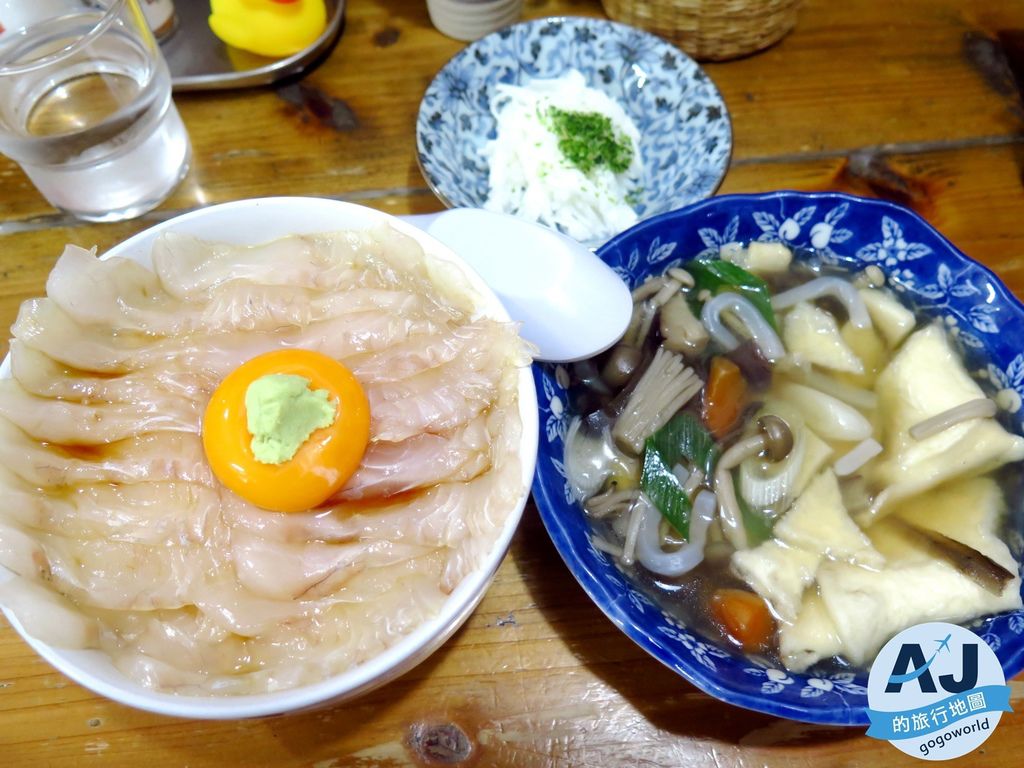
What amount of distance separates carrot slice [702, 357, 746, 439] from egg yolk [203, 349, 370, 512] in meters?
0.80

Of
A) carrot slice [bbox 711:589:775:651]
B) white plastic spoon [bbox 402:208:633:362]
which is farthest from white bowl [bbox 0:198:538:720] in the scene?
carrot slice [bbox 711:589:775:651]

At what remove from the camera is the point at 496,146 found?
2062 millimetres

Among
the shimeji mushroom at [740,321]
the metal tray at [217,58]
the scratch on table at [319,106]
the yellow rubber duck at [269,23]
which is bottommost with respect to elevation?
the shimeji mushroom at [740,321]

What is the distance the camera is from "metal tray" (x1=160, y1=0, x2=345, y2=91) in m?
2.10

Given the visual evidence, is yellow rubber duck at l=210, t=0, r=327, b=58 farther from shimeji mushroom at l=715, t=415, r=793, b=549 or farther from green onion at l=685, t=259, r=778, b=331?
shimeji mushroom at l=715, t=415, r=793, b=549

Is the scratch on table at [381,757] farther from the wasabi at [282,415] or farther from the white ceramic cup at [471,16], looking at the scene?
the white ceramic cup at [471,16]

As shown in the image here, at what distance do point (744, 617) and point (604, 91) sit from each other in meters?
1.56

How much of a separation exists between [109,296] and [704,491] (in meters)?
1.15

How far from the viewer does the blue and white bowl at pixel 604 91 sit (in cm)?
189

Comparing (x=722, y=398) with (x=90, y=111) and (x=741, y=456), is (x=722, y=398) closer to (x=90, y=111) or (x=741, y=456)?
(x=741, y=456)

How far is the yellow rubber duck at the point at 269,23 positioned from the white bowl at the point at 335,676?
3.63ft

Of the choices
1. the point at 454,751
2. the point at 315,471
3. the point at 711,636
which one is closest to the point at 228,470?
the point at 315,471

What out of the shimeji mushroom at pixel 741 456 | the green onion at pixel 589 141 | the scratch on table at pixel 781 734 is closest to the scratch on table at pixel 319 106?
the green onion at pixel 589 141

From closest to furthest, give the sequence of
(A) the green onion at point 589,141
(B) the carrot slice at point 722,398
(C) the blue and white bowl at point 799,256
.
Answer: (C) the blue and white bowl at point 799,256
(B) the carrot slice at point 722,398
(A) the green onion at point 589,141
